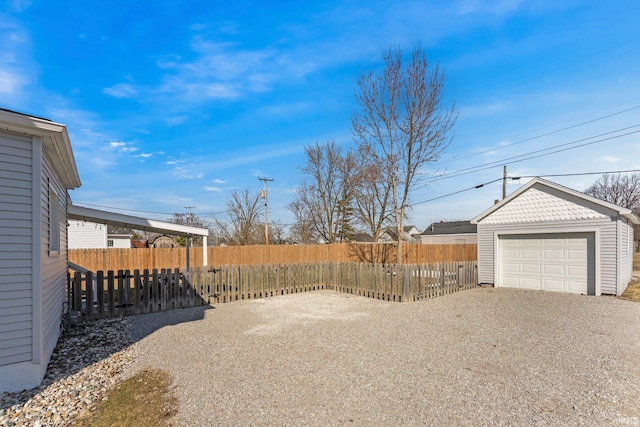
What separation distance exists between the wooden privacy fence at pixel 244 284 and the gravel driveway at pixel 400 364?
836 millimetres

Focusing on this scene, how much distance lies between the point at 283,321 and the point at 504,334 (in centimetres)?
448

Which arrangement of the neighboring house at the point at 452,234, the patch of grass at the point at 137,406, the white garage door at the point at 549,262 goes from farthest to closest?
1. the neighboring house at the point at 452,234
2. the white garage door at the point at 549,262
3. the patch of grass at the point at 137,406

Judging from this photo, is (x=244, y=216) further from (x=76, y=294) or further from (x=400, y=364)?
(x=400, y=364)

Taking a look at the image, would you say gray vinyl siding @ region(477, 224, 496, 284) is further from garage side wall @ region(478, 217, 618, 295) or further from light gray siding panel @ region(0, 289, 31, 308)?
light gray siding panel @ region(0, 289, 31, 308)

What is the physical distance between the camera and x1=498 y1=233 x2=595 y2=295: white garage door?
11250 mm

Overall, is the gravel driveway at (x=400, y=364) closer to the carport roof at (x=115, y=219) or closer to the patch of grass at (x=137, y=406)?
the patch of grass at (x=137, y=406)

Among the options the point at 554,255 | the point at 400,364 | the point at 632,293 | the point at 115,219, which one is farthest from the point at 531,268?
the point at 115,219

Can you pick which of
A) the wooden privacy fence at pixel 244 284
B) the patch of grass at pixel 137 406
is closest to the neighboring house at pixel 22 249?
the patch of grass at pixel 137 406

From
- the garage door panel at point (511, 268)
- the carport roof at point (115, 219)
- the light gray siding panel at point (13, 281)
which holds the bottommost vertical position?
the garage door panel at point (511, 268)

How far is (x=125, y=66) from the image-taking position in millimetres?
10016

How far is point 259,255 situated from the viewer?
20000 millimetres

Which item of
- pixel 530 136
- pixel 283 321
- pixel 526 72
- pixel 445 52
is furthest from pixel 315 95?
pixel 530 136

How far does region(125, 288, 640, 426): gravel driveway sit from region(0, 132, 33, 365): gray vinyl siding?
4.76 feet

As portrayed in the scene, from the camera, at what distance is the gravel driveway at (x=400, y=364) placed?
333 centimetres
